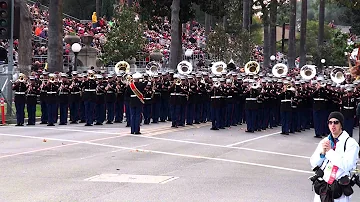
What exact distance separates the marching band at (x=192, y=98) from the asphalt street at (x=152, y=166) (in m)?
Result: 1.46

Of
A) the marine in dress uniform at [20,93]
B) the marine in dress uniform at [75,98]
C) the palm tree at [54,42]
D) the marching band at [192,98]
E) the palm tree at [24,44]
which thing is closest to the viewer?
the marching band at [192,98]

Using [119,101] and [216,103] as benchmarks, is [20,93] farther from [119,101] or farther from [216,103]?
[216,103]

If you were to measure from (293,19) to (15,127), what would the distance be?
117ft

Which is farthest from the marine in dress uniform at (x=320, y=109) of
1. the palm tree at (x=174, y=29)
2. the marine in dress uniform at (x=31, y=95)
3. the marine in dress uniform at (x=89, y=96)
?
the palm tree at (x=174, y=29)

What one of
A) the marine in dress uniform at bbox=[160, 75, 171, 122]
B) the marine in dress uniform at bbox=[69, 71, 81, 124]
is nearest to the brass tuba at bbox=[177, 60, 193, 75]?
the marine in dress uniform at bbox=[160, 75, 171, 122]

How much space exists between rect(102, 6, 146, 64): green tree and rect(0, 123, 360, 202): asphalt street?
15458 mm

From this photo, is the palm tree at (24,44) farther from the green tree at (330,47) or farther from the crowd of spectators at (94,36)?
the green tree at (330,47)

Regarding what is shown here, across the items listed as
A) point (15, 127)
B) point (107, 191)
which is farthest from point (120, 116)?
point (107, 191)

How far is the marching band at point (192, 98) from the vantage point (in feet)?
83.7

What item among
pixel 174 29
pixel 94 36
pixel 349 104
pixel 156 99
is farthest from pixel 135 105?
pixel 94 36

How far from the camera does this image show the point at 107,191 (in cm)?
1298

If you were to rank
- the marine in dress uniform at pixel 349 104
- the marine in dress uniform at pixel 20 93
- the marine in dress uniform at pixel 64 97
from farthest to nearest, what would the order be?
the marine in dress uniform at pixel 64 97
the marine in dress uniform at pixel 20 93
the marine in dress uniform at pixel 349 104

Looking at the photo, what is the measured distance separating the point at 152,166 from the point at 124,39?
2435 cm

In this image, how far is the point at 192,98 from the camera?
2752 centimetres
